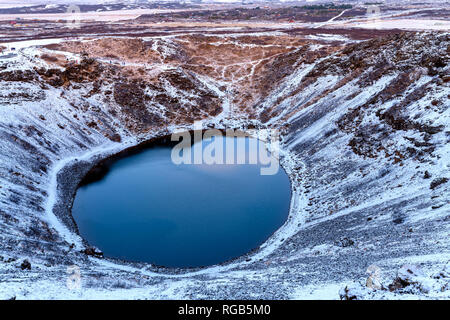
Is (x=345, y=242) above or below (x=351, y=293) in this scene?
above

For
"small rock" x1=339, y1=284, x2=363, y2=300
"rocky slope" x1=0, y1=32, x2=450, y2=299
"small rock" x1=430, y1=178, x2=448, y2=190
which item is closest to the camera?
"small rock" x1=339, y1=284, x2=363, y2=300

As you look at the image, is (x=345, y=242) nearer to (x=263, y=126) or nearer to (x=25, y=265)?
(x=25, y=265)

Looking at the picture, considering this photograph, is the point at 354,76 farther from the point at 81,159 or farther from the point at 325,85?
the point at 81,159

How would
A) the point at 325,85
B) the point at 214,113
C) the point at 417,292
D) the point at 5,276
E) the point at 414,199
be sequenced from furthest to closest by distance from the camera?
1. the point at 214,113
2. the point at 325,85
3. the point at 414,199
4. the point at 5,276
5. the point at 417,292

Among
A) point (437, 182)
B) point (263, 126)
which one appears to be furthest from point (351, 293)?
point (263, 126)

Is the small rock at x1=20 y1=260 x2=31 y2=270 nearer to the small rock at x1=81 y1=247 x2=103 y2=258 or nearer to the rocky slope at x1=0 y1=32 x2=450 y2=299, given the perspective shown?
the rocky slope at x1=0 y1=32 x2=450 y2=299

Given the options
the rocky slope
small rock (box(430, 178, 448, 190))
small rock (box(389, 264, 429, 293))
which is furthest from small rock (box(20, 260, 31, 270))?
small rock (box(430, 178, 448, 190))

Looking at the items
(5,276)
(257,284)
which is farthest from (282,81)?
(5,276)

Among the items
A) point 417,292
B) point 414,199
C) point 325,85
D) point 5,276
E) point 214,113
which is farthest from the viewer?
point 214,113
